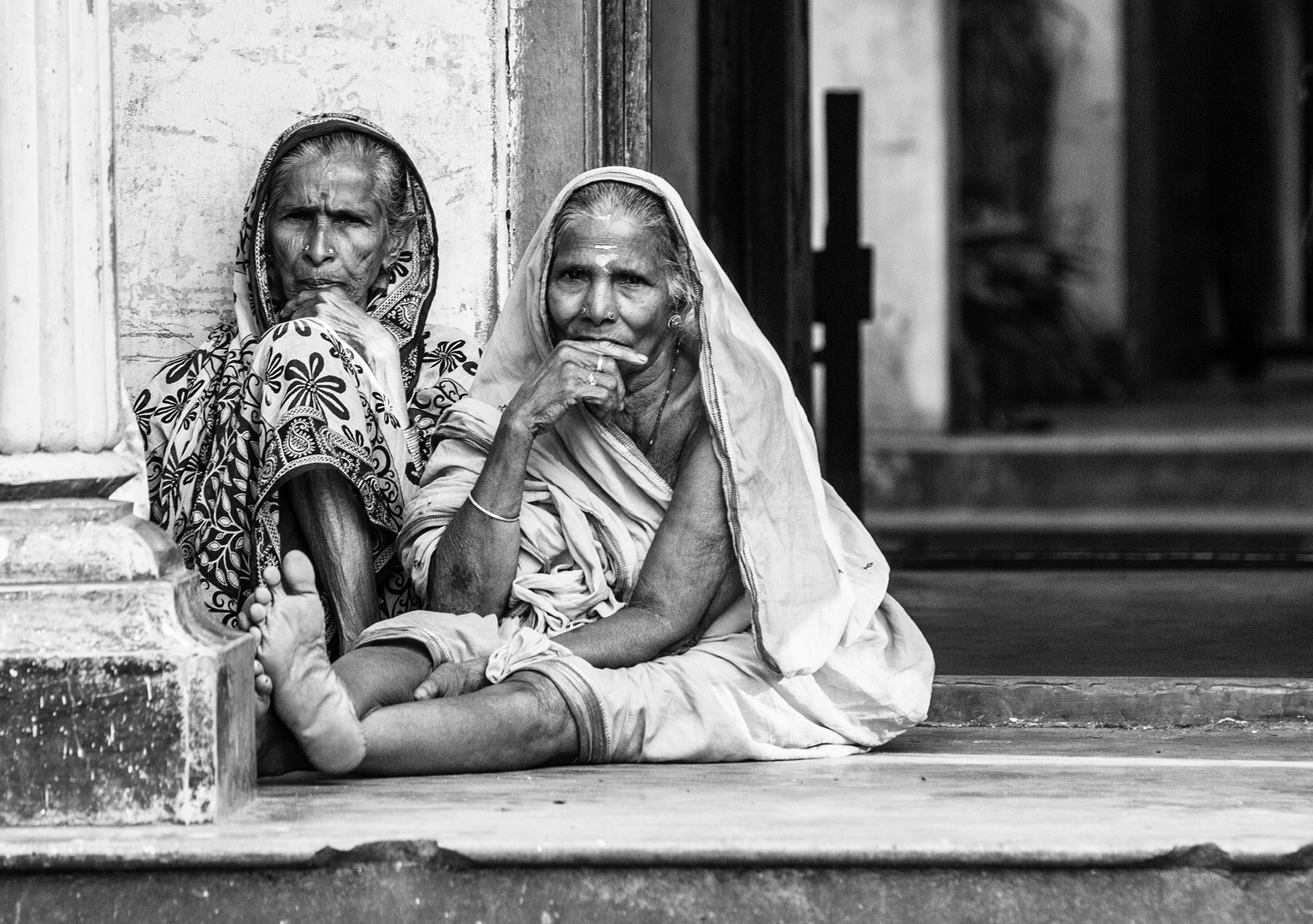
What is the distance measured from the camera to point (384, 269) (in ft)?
14.4

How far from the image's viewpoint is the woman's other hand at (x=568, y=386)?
3693 millimetres

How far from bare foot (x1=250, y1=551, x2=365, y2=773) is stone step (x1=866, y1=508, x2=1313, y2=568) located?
12.8 feet

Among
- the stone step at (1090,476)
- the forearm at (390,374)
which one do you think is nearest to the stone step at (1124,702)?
the forearm at (390,374)

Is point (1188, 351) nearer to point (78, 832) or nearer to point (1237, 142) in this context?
point (1237, 142)

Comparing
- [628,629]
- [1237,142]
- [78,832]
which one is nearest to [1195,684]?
[628,629]

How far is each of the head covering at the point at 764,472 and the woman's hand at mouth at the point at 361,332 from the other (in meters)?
0.41

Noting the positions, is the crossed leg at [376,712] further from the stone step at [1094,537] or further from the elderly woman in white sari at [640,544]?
the stone step at [1094,537]

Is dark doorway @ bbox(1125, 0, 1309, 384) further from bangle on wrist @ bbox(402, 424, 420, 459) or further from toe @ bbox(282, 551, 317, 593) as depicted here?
toe @ bbox(282, 551, 317, 593)

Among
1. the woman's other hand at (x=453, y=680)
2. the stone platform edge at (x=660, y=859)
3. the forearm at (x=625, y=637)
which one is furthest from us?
the forearm at (x=625, y=637)

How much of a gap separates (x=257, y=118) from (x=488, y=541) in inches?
56.6

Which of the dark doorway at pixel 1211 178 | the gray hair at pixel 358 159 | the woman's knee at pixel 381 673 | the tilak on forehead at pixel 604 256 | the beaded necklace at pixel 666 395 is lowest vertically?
the woman's knee at pixel 381 673

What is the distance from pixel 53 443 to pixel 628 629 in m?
1.07

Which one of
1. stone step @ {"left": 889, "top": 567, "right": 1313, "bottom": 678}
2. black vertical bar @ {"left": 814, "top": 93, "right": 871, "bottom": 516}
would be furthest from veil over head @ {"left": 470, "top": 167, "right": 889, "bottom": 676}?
black vertical bar @ {"left": 814, "top": 93, "right": 871, "bottom": 516}

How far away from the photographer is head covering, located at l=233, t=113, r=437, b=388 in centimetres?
430
